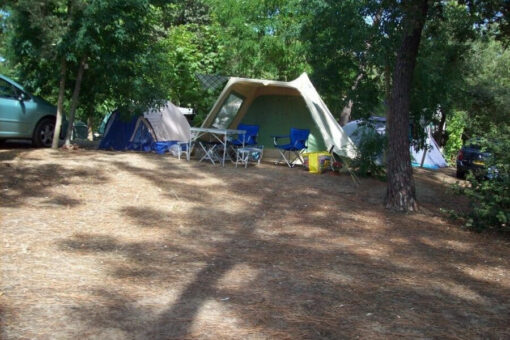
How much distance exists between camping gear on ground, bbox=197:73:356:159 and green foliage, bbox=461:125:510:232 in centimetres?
415

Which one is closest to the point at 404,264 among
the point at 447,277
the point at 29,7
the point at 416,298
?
the point at 447,277

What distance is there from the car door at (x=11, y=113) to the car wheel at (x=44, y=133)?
372 mm

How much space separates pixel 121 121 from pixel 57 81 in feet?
6.13

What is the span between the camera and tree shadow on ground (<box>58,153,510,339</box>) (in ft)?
11.4

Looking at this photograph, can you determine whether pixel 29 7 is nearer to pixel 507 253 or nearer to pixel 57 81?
pixel 57 81

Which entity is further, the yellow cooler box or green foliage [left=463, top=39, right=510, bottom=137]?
green foliage [left=463, top=39, right=510, bottom=137]

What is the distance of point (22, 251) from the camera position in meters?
4.52

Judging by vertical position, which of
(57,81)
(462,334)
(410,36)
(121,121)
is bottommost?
(462,334)

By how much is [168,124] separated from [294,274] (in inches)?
402

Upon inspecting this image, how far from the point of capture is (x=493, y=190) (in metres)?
6.91

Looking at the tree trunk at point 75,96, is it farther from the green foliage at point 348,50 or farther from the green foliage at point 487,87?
the green foliage at point 487,87

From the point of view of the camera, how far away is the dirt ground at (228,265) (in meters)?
3.44

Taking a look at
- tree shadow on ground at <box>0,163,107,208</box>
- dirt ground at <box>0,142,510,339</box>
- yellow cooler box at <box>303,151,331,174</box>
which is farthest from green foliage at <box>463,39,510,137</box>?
tree shadow on ground at <box>0,163,107,208</box>

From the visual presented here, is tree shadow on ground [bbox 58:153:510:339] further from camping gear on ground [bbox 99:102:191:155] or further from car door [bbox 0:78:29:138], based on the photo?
camping gear on ground [bbox 99:102:191:155]
